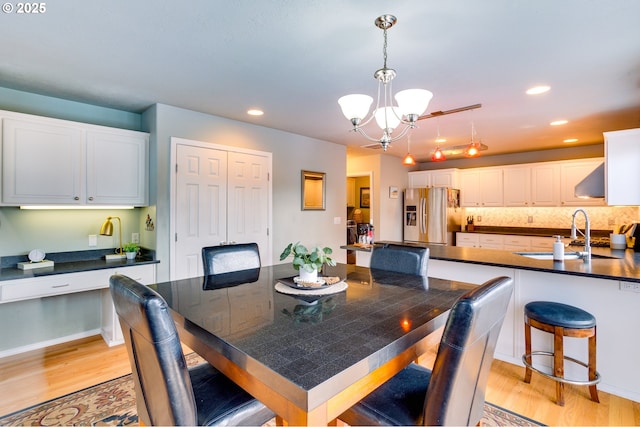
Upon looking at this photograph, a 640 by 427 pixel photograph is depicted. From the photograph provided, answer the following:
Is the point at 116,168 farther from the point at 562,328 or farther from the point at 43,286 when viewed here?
the point at 562,328

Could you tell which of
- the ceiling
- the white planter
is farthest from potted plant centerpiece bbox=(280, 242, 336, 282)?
the ceiling

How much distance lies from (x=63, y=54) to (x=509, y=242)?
6423 millimetres

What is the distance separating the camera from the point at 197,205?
3.54m

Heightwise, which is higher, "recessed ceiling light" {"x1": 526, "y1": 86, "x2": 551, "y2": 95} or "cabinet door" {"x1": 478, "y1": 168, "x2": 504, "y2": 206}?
"recessed ceiling light" {"x1": 526, "y1": 86, "x2": 551, "y2": 95}

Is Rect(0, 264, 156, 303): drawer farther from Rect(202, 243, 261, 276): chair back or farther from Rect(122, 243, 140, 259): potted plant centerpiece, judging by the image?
Rect(202, 243, 261, 276): chair back

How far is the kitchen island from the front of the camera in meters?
2.16

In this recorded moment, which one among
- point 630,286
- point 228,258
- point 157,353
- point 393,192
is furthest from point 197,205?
point 393,192

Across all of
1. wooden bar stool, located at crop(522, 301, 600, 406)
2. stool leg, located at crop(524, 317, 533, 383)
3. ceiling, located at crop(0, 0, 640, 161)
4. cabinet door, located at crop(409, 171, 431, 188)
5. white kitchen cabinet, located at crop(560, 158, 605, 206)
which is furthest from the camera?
cabinet door, located at crop(409, 171, 431, 188)

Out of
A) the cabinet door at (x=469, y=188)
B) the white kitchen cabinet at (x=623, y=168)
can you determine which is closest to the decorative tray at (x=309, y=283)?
the white kitchen cabinet at (x=623, y=168)

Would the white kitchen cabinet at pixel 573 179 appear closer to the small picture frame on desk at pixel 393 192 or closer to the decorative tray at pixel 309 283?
the small picture frame on desk at pixel 393 192

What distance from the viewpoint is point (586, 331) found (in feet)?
6.77

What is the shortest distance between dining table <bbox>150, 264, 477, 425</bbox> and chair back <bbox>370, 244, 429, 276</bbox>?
274 millimetres

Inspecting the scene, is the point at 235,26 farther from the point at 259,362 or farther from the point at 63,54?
the point at 259,362

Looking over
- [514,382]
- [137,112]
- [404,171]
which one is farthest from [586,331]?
[404,171]
